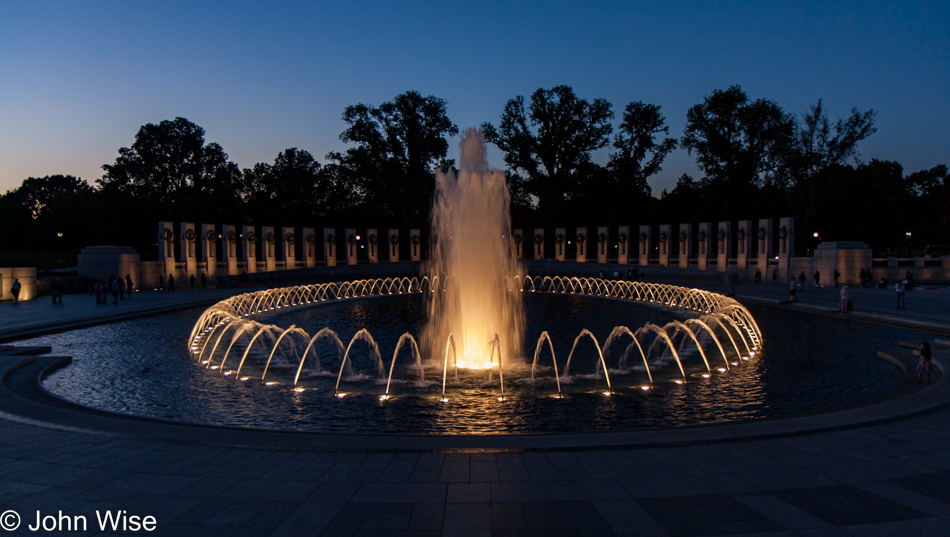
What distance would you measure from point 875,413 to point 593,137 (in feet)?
222

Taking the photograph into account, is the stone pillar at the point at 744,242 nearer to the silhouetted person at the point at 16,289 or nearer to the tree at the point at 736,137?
the tree at the point at 736,137

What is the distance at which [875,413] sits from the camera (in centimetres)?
837

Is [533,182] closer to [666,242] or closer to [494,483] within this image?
[666,242]

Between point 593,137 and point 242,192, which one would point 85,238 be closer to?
point 242,192

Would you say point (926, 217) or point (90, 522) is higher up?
point (926, 217)

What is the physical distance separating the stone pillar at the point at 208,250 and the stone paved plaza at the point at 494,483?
124 feet

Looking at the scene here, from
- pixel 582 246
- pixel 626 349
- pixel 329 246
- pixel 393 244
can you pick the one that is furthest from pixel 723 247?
pixel 329 246

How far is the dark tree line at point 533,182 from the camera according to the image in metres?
60.2

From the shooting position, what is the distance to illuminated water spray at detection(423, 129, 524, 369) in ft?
51.0

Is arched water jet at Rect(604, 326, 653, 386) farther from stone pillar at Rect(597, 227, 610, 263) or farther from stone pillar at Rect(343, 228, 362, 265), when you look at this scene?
stone pillar at Rect(343, 228, 362, 265)

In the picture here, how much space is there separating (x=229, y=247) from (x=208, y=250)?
1.99m

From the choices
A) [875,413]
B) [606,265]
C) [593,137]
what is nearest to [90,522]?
[875,413]

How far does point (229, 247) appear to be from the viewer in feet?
153

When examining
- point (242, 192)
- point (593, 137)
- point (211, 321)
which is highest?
point (593, 137)
